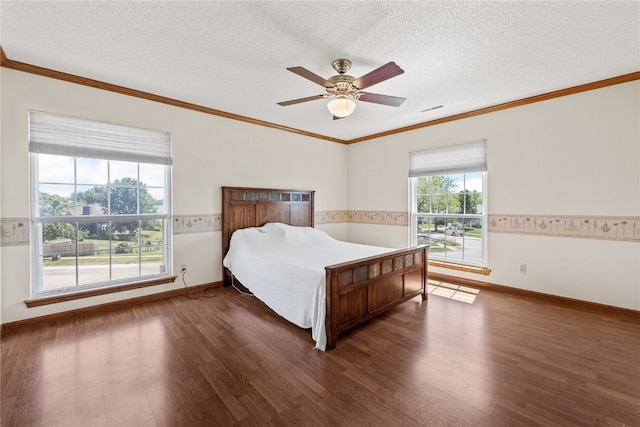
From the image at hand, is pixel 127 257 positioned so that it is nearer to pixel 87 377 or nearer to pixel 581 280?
pixel 87 377

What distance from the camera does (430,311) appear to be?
10.2 ft

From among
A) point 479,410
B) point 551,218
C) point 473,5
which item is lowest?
point 479,410

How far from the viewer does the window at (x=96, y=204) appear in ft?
9.12

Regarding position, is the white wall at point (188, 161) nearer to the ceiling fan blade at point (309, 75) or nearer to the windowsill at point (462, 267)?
the windowsill at point (462, 267)

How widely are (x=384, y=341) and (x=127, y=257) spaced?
10.2ft

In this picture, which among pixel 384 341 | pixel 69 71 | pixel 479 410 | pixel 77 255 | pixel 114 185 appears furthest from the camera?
pixel 114 185

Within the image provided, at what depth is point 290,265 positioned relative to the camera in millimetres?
2775

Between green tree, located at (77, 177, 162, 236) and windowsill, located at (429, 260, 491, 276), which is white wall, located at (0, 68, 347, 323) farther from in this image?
windowsill, located at (429, 260, 491, 276)

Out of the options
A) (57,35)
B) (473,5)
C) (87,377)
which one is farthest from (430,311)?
(57,35)

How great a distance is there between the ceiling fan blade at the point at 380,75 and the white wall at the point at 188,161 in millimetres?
2376

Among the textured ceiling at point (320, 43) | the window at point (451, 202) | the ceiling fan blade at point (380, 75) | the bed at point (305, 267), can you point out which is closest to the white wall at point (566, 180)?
the window at point (451, 202)

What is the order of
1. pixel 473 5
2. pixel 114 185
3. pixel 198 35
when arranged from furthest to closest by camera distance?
1. pixel 114 185
2. pixel 198 35
3. pixel 473 5

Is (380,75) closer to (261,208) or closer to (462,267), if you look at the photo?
(261,208)

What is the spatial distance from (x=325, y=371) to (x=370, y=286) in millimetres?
944
